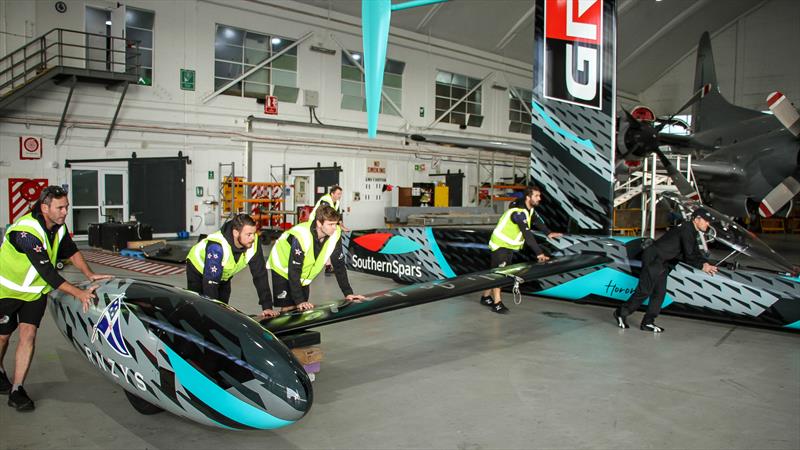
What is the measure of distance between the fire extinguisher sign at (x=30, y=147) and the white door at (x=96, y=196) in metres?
0.89

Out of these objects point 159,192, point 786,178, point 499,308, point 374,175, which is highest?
point 374,175

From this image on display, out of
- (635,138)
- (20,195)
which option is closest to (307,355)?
(635,138)

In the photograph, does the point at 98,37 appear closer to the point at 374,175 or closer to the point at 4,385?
the point at 374,175

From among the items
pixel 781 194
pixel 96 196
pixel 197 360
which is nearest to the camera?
pixel 197 360

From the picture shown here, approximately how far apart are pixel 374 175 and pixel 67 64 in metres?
9.89

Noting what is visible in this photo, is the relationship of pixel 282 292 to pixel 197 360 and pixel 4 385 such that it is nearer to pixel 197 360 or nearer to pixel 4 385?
pixel 197 360

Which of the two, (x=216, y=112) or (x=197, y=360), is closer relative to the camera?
(x=197, y=360)

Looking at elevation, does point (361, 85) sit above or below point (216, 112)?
above

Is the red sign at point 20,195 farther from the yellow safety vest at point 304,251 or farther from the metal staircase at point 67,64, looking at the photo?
the yellow safety vest at point 304,251

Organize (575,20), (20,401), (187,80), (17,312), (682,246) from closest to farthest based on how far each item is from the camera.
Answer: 1. (20,401)
2. (17,312)
3. (682,246)
4. (575,20)
5. (187,80)

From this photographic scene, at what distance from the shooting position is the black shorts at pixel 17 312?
352 cm

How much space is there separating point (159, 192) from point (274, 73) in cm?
532

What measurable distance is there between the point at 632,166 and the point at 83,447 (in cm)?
1051

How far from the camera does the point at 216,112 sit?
15656 mm
